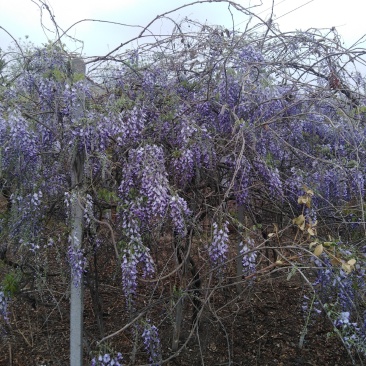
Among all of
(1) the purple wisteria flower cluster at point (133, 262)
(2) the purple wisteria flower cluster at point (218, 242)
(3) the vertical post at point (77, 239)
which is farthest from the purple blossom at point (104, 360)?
(2) the purple wisteria flower cluster at point (218, 242)

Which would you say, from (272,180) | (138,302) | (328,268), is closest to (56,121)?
(272,180)

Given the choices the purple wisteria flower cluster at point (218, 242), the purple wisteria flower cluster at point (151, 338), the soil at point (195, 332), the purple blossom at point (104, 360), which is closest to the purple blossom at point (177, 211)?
the purple wisteria flower cluster at point (218, 242)

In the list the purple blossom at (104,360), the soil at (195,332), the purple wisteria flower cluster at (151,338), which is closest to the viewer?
the purple blossom at (104,360)

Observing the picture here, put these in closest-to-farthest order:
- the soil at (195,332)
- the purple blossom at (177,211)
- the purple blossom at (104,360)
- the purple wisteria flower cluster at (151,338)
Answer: the purple blossom at (104,360) → the purple blossom at (177,211) → the purple wisteria flower cluster at (151,338) → the soil at (195,332)

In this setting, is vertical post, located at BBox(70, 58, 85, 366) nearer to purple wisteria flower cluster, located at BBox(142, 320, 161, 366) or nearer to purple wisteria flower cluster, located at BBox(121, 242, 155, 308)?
purple wisteria flower cluster, located at BBox(121, 242, 155, 308)

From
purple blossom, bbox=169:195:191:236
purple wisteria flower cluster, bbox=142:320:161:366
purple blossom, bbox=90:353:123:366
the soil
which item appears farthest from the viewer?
the soil

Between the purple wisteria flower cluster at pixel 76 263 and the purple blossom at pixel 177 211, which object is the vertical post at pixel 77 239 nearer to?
the purple wisteria flower cluster at pixel 76 263

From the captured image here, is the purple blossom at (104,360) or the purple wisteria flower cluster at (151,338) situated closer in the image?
the purple blossom at (104,360)

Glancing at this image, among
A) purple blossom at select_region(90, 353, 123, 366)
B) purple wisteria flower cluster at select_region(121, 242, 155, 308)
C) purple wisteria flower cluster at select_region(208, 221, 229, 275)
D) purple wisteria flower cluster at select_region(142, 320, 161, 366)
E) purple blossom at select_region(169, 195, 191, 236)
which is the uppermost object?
purple blossom at select_region(169, 195, 191, 236)

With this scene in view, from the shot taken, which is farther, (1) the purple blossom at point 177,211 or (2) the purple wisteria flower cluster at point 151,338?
(2) the purple wisteria flower cluster at point 151,338

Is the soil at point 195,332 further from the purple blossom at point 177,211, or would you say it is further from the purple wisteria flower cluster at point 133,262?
the purple blossom at point 177,211

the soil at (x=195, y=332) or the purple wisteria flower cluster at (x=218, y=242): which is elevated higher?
the purple wisteria flower cluster at (x=218, y=242)

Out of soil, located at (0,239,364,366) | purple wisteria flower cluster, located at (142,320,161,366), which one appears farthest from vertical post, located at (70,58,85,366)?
soil, located at (0,239,364,366)

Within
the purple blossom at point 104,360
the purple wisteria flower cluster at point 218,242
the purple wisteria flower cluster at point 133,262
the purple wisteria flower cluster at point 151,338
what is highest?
the purple wisteria flower cluster at point 218,242
